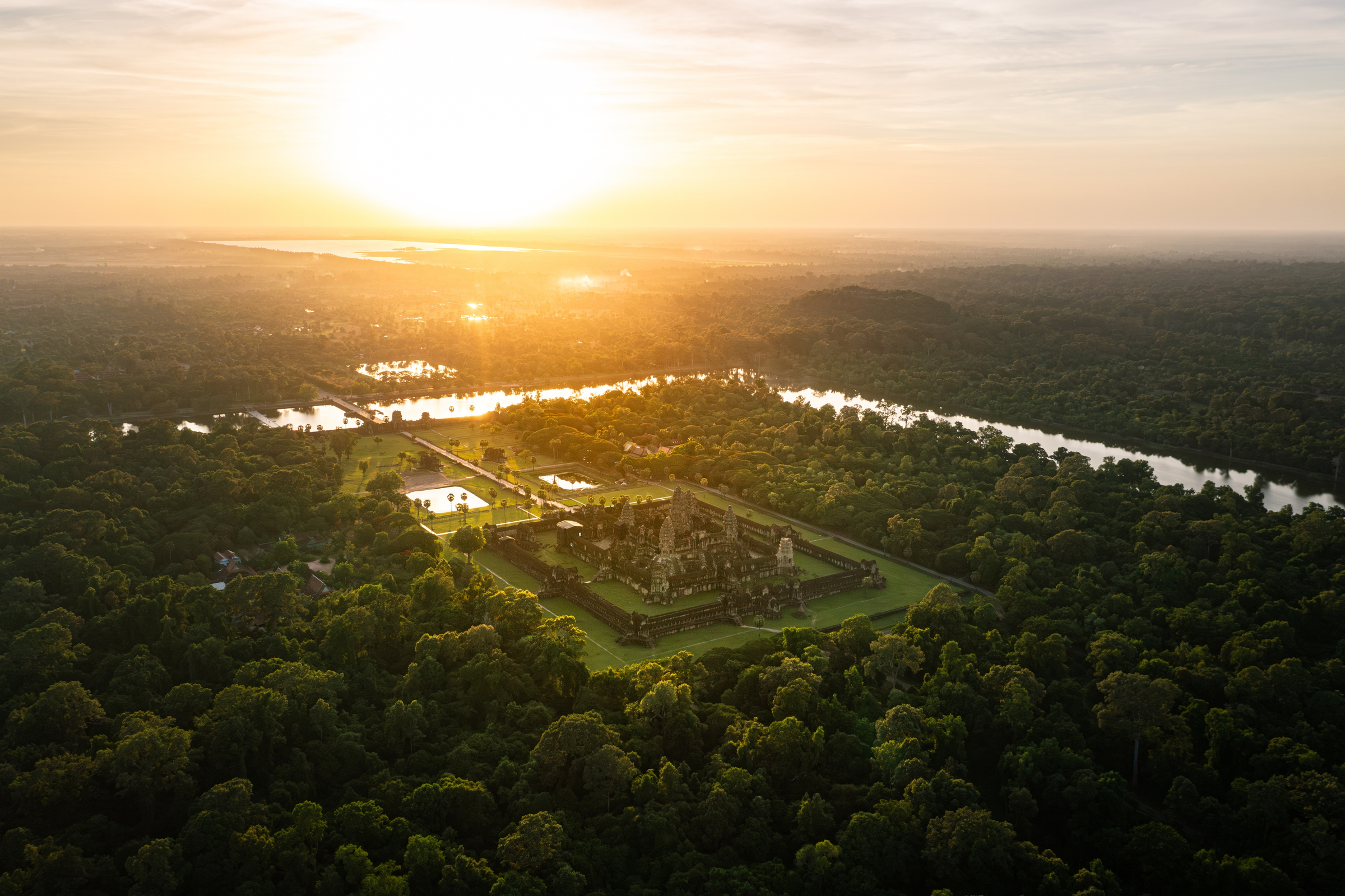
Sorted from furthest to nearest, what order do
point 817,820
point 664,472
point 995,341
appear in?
point 995,341 < point 664,472 < point 817,820

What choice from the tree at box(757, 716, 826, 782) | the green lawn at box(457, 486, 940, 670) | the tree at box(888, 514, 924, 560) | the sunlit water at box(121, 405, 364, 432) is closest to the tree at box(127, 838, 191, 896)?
the tree at box(757, 716, 826, 782)

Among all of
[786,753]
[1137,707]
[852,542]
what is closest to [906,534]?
[852,542]

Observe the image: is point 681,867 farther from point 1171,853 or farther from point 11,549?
point 11,549

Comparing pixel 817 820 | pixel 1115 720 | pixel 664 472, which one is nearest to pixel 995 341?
pixel 664 472

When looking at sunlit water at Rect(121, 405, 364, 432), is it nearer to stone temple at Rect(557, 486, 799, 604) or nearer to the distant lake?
the distant lake

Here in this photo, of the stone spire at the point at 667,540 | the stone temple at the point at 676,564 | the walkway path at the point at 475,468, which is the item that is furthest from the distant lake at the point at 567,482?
the stone spire at the point at 667,540

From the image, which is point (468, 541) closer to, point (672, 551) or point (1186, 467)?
point (672, 551)
